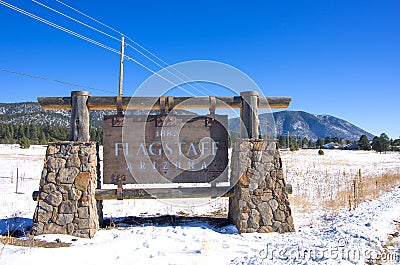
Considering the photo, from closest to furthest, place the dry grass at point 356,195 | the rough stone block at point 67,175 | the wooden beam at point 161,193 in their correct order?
the rough stone block at point 67,175
the wooden beam at point 161,193
the dry grass at point 356,195

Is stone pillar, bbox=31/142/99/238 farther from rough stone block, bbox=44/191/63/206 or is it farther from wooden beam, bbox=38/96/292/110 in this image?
wooden beam, bbox=38/96/292/110

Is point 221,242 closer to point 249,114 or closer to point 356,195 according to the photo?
point 249,114

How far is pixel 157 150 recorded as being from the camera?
248 inches

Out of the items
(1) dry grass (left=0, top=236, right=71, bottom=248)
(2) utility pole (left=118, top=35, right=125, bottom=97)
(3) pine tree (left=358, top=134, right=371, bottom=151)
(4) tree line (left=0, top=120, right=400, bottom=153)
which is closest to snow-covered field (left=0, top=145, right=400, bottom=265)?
(1) dry grass (left=0, top=236, right=71, bottom=248)

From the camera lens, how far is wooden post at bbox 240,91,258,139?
6.48 meters

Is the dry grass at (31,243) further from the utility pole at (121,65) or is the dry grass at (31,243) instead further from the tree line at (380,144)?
the tree line at (380,144)

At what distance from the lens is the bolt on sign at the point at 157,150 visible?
623 cm

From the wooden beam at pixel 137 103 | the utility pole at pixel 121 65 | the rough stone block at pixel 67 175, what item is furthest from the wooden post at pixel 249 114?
the utility pole at pixel 121 65

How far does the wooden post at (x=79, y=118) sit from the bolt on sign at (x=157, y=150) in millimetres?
397

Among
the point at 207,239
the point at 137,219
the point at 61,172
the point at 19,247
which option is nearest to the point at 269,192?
the point at 207,239

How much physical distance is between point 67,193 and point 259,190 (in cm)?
376

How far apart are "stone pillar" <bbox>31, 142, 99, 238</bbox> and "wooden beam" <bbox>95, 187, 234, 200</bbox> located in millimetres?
253

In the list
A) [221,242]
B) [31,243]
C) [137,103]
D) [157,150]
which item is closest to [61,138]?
[137,103]

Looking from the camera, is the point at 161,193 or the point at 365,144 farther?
the point at 365,144
